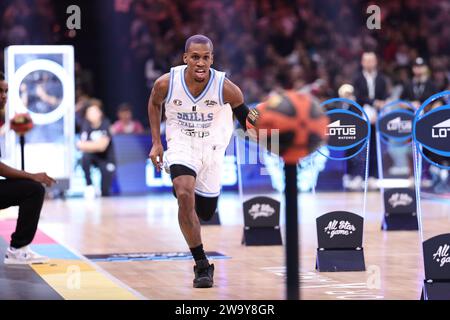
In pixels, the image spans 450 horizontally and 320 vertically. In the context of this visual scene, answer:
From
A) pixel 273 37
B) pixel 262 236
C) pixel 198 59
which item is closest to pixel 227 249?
pixel 262 236

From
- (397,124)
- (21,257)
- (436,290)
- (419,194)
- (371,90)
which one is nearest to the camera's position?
(436,290)

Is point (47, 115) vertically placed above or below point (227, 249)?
above

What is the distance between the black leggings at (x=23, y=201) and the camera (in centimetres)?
903

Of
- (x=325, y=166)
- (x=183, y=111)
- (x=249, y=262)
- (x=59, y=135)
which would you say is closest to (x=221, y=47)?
(x=325, y=166)

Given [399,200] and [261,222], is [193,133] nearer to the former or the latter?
[261,222]

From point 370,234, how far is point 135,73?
8314 millimetres

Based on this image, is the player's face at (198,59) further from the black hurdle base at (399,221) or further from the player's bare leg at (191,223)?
the black hurdle base at (399,221)

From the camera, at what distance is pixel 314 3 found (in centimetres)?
2073

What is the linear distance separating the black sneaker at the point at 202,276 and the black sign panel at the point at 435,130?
184 cm

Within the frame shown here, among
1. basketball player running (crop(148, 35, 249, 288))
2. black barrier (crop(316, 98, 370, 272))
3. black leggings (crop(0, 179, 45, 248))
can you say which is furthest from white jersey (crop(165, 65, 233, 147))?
black leggings (crop(0, 179, 45, 248))

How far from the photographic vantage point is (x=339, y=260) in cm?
890

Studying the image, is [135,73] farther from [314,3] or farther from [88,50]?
[314,3]

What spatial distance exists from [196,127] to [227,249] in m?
2.77

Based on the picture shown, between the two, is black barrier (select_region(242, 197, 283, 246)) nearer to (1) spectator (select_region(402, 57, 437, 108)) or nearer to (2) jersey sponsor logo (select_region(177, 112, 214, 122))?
(2) jersey sponsor logo (select_region(177, 112, 214, 122))
